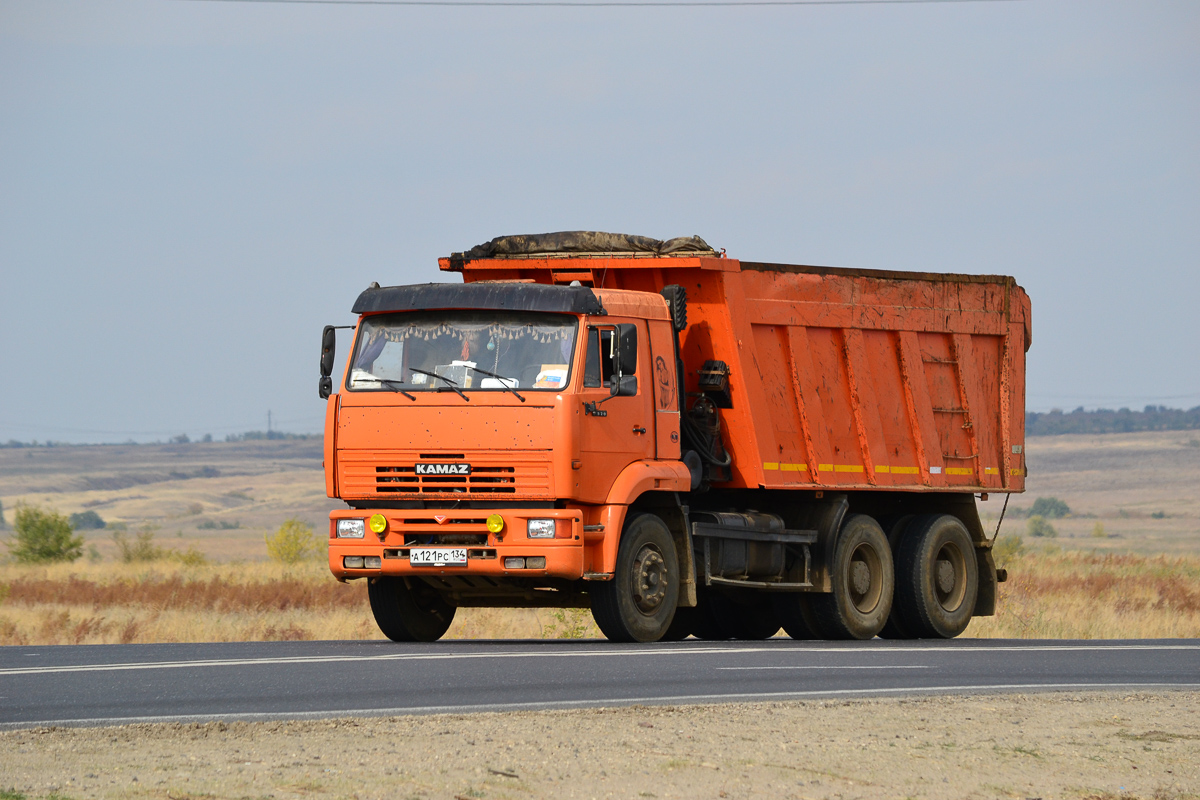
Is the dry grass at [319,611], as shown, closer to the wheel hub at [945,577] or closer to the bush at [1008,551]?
the wheel hub at [945,577]

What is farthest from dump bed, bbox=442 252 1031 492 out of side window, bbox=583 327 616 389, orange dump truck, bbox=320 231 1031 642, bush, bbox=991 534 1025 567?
bush, bbox=991 534 1025 567

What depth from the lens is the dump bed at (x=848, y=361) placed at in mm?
16031

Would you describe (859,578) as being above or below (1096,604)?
above

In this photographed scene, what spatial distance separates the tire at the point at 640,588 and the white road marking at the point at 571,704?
331cm

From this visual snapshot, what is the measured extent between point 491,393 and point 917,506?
21.9 ft

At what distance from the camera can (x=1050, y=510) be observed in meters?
110

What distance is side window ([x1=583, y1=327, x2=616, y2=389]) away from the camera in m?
14.0

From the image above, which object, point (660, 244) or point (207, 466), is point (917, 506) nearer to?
point (660, 244)

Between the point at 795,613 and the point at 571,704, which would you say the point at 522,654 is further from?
the point at 795,613

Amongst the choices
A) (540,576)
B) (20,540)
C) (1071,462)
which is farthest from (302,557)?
(1071,462)

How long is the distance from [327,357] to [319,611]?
1161 centimetres

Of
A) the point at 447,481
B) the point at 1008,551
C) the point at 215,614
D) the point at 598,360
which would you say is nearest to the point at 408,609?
the point at 447,481

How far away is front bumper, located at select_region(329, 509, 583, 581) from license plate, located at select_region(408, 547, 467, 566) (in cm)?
3

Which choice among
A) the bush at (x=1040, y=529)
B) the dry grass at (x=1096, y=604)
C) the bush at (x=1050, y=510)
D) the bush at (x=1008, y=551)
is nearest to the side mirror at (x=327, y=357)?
the dry grass at (x=1096, y=604)
